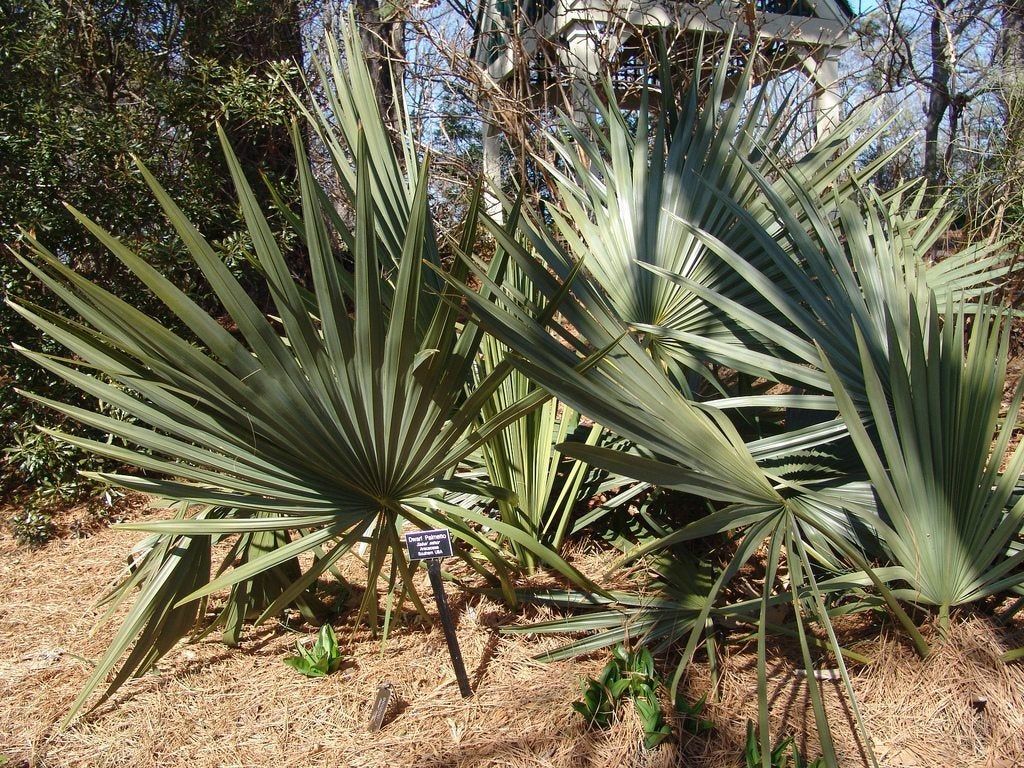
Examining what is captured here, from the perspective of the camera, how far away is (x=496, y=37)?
7531 millimetres

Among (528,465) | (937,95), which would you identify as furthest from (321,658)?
(937,95)

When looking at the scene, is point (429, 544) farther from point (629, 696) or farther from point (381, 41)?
point (381, 41)

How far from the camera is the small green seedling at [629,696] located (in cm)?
212

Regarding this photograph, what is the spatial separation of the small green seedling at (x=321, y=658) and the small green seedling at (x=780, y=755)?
142cm

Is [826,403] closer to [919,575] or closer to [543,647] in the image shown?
[919,575]

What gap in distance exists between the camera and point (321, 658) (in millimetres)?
2650

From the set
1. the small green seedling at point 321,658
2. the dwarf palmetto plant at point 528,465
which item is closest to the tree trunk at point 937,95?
the dwarf palmetto plant at point 528,465

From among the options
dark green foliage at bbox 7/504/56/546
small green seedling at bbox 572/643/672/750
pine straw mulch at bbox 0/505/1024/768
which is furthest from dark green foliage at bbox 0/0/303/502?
small green seedling at bbox 572/643/672/750

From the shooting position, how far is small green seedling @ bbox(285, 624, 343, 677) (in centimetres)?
264

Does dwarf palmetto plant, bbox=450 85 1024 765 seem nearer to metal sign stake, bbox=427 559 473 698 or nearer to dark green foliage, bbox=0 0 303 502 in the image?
metal sign stake, bbox=427 559 473 698

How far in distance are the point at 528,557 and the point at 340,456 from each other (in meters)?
1.07

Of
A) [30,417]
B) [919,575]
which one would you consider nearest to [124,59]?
[30,417]

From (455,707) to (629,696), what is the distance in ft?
1.87

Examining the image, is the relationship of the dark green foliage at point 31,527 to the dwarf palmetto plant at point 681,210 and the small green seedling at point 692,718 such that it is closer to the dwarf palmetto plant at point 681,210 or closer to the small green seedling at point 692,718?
the dwarf palmetto plant at point 681,210
